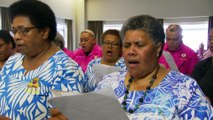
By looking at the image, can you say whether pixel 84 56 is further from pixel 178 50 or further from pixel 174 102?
pixel 174 102

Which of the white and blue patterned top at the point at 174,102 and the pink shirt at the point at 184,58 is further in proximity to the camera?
the pink shirt at the point at 184,58

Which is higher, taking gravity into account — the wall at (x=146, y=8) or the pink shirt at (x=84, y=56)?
the wall at (x=146, y=8)

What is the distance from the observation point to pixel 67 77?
4.72 ft

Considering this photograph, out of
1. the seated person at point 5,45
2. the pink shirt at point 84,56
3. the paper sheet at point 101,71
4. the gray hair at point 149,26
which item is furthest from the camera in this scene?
the pink shirt at point 84,56

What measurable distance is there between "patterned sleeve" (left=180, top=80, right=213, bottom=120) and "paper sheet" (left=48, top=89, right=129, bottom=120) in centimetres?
31

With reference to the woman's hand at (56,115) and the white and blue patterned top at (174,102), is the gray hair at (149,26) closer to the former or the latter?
the white and blue patterned top at (174,102)

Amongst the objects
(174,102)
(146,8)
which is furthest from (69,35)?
(174,102)

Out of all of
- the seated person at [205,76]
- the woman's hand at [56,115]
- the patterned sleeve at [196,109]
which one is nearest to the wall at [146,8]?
the seated person at [205,76]

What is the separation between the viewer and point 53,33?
63.4 inches

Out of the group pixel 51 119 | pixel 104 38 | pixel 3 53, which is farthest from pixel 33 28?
pixel 104 38

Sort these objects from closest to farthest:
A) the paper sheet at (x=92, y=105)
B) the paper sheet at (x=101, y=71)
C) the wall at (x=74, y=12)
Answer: the paper sheet at (x=92, y=105) < the paper sheet at (x=101, y=71) < the wall at (x=74, y=12)

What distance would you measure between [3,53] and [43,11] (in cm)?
119

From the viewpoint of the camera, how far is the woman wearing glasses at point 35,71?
1.41m

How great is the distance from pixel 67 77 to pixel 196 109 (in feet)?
2.16
